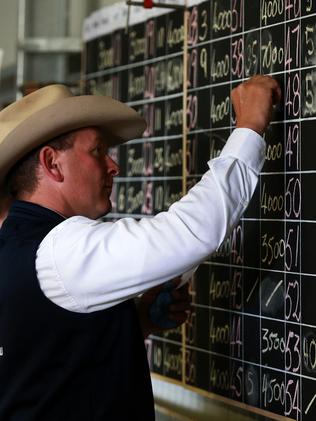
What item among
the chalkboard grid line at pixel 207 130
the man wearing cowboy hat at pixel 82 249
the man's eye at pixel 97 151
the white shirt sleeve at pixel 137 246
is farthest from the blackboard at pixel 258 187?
the man's eye at pixel 97 151

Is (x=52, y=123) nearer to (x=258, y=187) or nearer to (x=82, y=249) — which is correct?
(x=82, y=249)

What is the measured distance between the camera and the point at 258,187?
87.6 inches

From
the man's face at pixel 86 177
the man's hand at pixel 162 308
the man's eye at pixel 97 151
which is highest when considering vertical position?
the man's eye at pixel 97 151

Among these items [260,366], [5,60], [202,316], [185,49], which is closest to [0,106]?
[5,60]

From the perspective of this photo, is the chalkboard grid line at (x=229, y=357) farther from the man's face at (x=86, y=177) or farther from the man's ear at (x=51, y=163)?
the man's ear at (x=51, y=163)

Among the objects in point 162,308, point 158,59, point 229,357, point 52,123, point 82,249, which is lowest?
point 229,357

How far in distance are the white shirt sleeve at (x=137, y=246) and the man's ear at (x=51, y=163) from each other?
161 millimetres

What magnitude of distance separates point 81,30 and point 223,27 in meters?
1.38

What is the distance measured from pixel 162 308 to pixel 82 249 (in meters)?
0.53

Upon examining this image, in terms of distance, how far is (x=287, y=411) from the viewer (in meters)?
2.11

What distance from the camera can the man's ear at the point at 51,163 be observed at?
1.99m

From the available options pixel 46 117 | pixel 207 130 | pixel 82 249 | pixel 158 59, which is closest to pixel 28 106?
pixel 46 117

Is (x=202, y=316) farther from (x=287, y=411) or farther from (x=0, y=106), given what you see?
(x=0, y=106)

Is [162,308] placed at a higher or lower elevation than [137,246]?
lower
